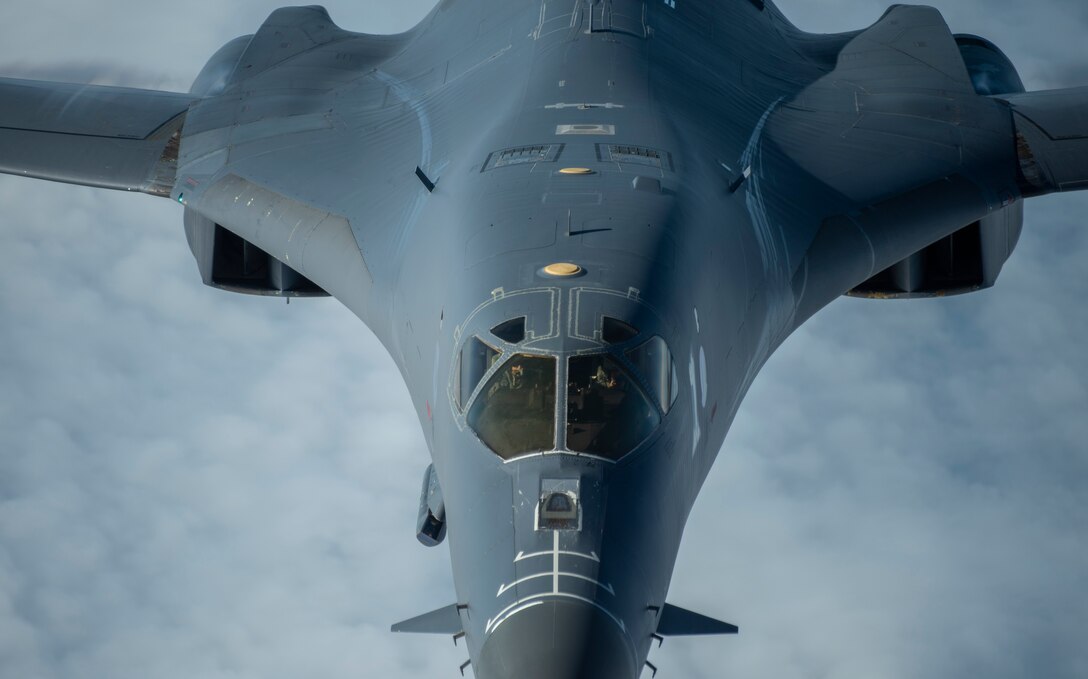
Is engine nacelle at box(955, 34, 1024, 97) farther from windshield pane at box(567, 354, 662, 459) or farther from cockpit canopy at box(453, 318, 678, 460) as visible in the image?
windshield pane at box(567, 354, 662, 459)

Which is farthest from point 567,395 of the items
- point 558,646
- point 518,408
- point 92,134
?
point 92,134

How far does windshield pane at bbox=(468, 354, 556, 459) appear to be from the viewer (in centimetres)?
1336

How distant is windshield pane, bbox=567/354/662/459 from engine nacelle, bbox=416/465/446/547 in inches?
154

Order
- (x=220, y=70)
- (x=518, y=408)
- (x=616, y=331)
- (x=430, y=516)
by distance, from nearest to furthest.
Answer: (x=518, y=408), (x=616, y=331), (x=430, y=516), (x=220, y=70)

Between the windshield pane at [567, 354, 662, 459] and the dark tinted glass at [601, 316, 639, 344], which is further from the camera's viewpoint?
the dark tinted glass at [601, 316, 639, 344]

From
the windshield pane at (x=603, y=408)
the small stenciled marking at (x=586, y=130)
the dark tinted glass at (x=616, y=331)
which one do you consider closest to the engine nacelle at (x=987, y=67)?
the small stenciled marking at (x=586, y=130)

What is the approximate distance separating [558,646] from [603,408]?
222 cm

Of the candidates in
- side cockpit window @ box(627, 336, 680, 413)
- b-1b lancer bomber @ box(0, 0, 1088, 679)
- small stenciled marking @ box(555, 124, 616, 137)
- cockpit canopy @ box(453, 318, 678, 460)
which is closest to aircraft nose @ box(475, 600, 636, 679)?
b-1b lancer bomber @ box(0, 0, 1088, 679)

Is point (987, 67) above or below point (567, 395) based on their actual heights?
above

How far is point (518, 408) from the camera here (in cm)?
1353

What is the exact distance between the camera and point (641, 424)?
13633 millimetres

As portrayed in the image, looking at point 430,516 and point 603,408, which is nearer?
point 603,408

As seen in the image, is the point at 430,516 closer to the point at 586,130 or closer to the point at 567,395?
the point at 567,395

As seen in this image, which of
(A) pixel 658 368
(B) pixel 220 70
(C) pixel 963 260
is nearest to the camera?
(A) pixel 658 368
